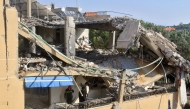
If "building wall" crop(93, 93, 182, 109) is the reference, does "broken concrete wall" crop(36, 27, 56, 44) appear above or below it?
above

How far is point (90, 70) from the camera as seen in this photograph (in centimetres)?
1159

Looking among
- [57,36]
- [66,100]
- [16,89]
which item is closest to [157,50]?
[66,100]

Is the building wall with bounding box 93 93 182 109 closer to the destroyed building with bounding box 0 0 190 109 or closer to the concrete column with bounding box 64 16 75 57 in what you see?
the destroyed building with bounding box 0 0 190 109

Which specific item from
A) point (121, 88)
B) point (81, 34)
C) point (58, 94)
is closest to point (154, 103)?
point (121, 88)

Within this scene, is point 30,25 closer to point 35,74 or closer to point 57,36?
point 57,36

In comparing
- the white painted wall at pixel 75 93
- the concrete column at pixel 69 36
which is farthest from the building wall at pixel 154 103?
the concrete column at pixel 69 36

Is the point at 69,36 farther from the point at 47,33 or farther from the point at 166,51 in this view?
the point at 47,33

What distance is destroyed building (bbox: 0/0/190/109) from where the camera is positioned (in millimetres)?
Result: 9195

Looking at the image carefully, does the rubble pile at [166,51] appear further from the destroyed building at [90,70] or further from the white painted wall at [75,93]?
the white painted wall at [75,93]

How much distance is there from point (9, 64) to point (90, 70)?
382cm

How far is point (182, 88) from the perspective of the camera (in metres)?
15.1

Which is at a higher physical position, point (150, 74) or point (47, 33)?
point (47, 33)

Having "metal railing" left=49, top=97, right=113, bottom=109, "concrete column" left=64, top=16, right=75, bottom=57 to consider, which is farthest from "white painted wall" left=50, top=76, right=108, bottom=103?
"concrete column" left=64, top=16, right=75, bottom=57

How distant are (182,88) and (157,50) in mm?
2847
